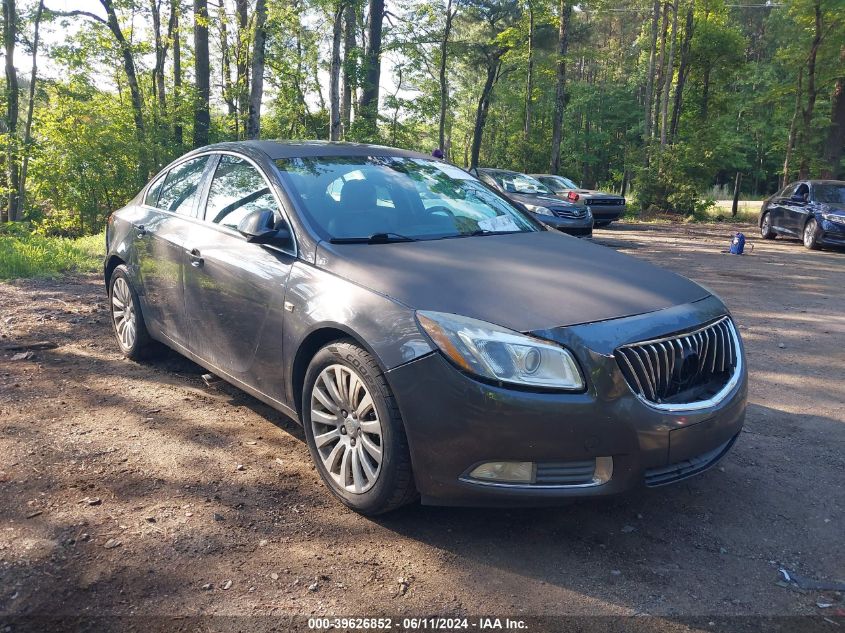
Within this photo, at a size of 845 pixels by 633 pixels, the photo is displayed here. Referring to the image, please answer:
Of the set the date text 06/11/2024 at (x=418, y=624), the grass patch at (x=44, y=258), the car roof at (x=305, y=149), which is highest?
the car roof at (x=305, y=149)

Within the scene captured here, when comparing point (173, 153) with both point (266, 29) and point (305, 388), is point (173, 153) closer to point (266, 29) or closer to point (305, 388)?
point (266, 29)

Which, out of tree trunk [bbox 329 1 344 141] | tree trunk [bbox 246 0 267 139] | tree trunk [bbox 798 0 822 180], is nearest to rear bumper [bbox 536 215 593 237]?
tree trunk [bbox 329 1 344 141]

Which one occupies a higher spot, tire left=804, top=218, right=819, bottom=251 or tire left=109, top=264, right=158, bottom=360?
tire left=804, top=218, right=819, bottom=251

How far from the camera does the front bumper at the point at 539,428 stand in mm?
2600

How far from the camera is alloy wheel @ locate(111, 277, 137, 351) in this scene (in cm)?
515

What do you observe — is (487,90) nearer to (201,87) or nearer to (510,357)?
(201,87)

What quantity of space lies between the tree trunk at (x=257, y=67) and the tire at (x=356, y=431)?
1345 centimetres

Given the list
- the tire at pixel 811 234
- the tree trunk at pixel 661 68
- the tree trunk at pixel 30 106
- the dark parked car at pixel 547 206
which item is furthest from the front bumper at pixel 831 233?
the tree trunk at pixel 30 106

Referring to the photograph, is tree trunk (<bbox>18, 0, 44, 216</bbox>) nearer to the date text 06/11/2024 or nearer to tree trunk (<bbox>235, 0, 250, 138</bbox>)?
tree trunk (<bbox>235, 0, 250, 138</bbox>)

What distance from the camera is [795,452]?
154 inches

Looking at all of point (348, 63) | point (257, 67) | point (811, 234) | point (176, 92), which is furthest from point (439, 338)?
point (176, 92)

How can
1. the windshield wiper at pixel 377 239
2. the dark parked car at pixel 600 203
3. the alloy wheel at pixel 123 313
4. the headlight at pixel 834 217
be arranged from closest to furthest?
the windshield wiper at pixel 377 239, the alloy wheel at pixel 123 313, the headlight at pixel 834 217, the dark parked car at pixel 600 203

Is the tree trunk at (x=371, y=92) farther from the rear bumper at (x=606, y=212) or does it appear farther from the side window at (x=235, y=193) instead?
the side window at (x=235, y=193)

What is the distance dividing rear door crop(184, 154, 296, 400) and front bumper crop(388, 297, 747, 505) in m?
1.01
